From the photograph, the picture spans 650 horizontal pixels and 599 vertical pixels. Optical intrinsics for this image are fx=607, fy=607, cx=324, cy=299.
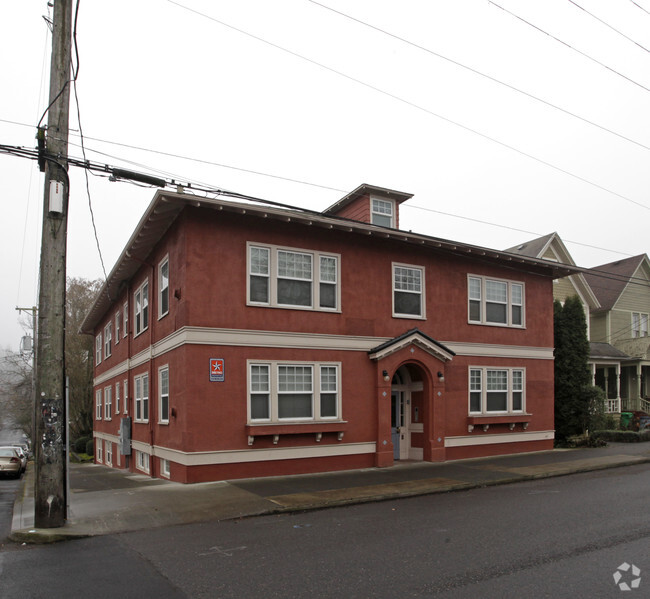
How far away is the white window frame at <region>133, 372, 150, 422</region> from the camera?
18841 millimetres

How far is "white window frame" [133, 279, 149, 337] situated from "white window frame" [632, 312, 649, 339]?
1158 inches

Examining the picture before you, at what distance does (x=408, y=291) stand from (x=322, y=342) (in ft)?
11.3

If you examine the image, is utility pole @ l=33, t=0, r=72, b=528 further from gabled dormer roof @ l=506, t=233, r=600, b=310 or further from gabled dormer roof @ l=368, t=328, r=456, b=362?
gabled dormer roof @ l=506, t=233, r=600, b=310

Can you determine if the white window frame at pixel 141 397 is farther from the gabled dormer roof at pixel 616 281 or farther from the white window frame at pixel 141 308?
the gabled dormer roof at pixel 616 281

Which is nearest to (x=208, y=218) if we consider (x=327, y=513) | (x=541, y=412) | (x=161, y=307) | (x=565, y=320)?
(x=161, y=307)

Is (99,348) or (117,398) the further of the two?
(99,348)

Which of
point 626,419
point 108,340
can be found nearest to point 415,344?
point 108,340

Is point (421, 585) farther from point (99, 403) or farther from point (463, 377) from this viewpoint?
point (99, 403)

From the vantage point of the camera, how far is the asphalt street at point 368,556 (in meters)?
6.36

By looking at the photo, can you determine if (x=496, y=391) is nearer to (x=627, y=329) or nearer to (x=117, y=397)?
(x=117, y=397)

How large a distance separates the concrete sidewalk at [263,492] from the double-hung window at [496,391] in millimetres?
1810

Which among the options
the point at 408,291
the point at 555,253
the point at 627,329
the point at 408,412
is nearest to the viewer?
the point at 408,291

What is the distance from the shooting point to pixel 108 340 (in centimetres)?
2833

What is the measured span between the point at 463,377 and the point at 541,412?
3.94 m
